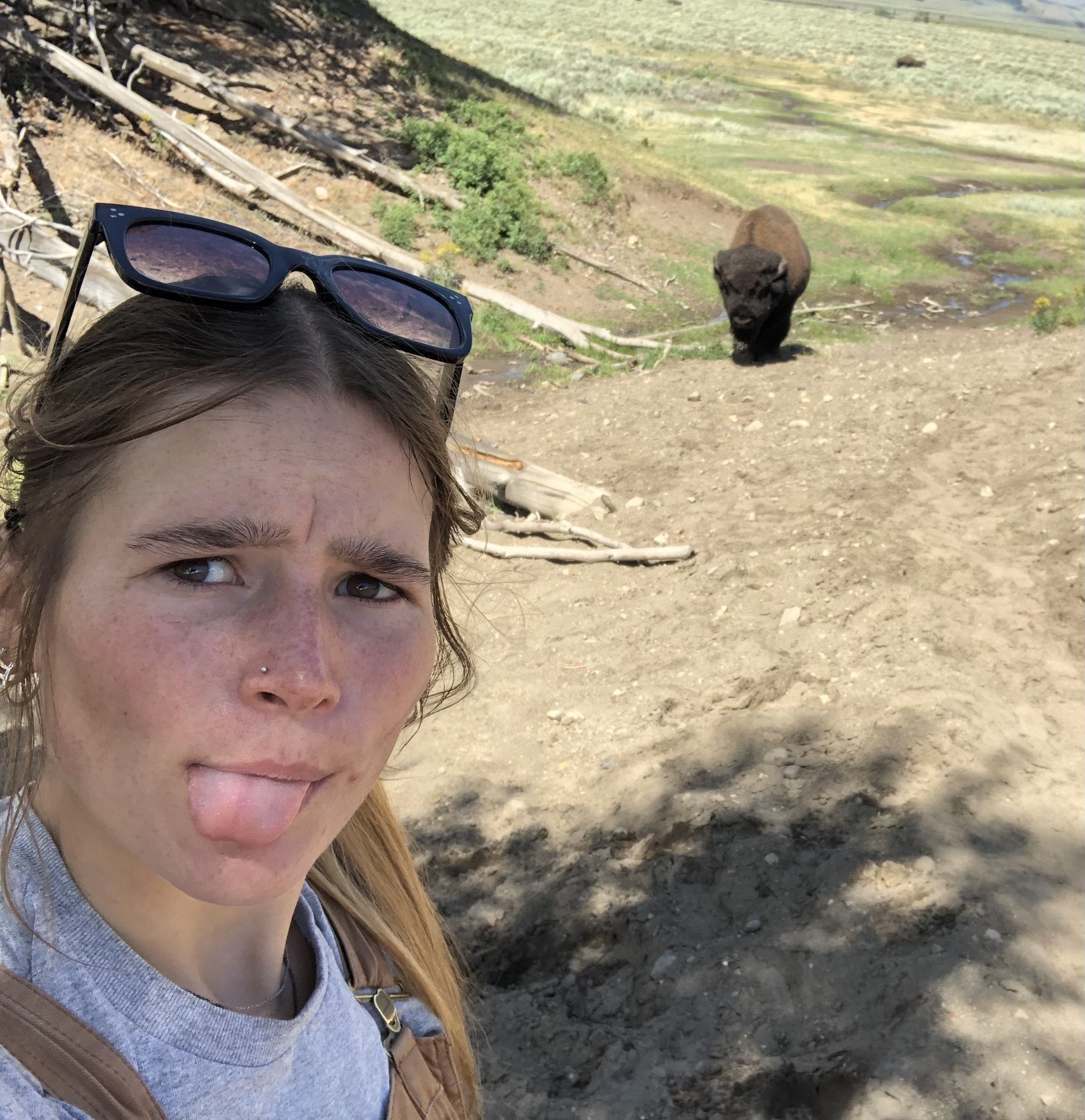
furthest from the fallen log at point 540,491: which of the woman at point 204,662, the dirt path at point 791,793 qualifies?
the woman at point 204,662

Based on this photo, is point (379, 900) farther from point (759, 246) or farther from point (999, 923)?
point (759, 246)

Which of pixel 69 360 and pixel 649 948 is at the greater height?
pixel 69 360

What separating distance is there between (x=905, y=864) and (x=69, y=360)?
3479 mm

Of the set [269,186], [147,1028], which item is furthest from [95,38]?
[147,1028]

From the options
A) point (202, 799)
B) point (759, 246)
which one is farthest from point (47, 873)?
point (759, 246)

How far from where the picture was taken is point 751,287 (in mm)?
11055

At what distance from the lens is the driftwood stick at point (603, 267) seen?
1523 cm

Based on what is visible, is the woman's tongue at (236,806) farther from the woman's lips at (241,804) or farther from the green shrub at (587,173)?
the green shrub at (587,173)

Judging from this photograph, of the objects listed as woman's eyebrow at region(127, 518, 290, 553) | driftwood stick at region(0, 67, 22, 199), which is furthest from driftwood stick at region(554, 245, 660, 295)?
woman's eyebrow at region(127, 518, 290, 553)

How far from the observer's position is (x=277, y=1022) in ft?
4.32

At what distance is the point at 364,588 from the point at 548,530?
561 centimetres

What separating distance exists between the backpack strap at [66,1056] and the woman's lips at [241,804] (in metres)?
0.23

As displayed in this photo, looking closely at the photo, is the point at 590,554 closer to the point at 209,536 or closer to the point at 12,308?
the point at 209,536

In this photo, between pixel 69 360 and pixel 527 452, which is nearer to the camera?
pixel 69 360
